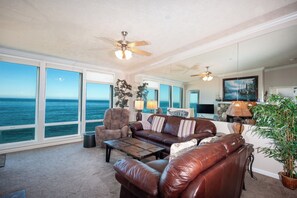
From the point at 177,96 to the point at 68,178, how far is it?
3.51 m

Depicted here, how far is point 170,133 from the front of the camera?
3717 millimetres

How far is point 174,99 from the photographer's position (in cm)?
474

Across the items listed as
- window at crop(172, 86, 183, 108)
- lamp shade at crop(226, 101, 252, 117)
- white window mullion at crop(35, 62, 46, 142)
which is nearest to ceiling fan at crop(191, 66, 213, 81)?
window at crop(172, 86, 183, 108)

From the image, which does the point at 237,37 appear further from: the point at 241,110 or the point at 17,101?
the point at 17,101

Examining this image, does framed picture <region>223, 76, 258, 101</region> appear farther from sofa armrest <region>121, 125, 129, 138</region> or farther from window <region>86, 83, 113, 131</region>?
window <region>86, 83, 113, 131</region>

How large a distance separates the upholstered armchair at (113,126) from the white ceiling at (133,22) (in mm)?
1971

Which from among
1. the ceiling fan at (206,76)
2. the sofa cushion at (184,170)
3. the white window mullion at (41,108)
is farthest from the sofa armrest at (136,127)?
the sofa cushion at (184,170)

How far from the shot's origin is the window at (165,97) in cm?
500

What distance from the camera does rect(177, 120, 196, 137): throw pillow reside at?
11.0 ft

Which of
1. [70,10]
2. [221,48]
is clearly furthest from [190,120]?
[70,10]

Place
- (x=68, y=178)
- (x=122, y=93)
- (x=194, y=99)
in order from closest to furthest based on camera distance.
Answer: (x=68, y=178) < (x=194, y=99) < (x=122, y=93)

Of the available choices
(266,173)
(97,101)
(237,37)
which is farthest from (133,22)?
(97,101)

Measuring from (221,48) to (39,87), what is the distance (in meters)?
5.03

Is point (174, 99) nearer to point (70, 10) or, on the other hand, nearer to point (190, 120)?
point (190, 120)
